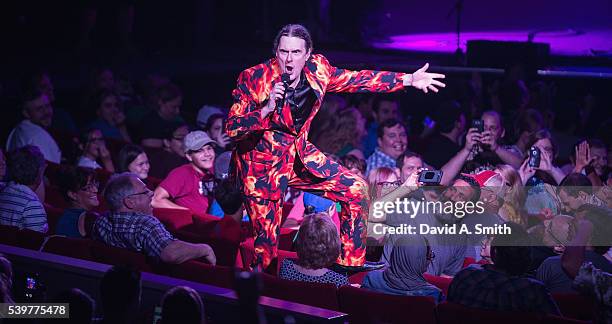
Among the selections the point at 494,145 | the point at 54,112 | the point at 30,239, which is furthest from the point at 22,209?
the point at 494,145

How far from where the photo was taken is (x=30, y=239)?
461 centimetres

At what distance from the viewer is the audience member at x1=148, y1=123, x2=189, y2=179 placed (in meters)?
7.42

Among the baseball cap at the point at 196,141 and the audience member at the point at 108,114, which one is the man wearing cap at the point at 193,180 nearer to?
the baseball cap at the point at 196,141

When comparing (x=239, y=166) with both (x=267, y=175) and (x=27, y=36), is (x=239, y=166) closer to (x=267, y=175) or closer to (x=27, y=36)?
(x=267, y=175)

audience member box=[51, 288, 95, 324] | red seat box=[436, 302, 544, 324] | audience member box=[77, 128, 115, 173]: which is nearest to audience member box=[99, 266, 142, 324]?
audience member box=[51, 288, 95, 324]

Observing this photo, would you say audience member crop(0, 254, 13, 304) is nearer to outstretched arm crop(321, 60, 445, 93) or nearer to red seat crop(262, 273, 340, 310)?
red seat crop(262, 273, 340, 310)

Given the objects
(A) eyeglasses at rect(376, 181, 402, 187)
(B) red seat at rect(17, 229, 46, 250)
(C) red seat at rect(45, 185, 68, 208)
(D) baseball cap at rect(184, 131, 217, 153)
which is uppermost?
(D) baseball cap at rect(184, 131, 217, 153)

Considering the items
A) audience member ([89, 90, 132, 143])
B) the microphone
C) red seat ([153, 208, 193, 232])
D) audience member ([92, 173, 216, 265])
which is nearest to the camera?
the microphone

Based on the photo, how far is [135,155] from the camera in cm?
662

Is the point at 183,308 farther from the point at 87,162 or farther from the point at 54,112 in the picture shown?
the point at 54,112

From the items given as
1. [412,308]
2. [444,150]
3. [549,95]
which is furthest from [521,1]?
[412,308]

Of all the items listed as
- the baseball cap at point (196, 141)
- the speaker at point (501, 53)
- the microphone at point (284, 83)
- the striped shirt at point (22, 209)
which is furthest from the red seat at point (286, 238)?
the speaker at point (501, 53)

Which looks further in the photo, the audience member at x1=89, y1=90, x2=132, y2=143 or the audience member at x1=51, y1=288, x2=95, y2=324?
the audience member at x1=89, y1=90, x2=132, y2=143

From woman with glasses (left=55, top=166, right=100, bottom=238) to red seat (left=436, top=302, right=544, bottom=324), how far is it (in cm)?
231
